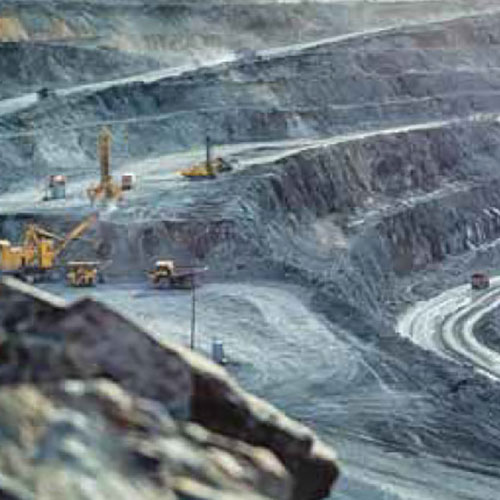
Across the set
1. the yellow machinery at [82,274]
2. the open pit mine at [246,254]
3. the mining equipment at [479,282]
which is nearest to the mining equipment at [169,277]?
the open pit mine at [246,254]

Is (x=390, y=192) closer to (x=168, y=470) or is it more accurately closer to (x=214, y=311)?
(x=214, y=311)

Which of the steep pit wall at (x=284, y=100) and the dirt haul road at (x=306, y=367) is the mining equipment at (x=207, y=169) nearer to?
the steep pit wall at (x=284, y=100)

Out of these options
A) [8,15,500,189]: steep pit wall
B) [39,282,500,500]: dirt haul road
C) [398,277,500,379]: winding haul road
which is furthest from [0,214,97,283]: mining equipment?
[398,277,500,379]: winding haul road

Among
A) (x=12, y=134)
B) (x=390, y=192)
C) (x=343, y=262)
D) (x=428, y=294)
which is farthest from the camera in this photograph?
(x=390, y=192)

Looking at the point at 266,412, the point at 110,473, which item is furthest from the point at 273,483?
the point at 110,473

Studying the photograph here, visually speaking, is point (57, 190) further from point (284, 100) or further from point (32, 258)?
point (284, 100)
